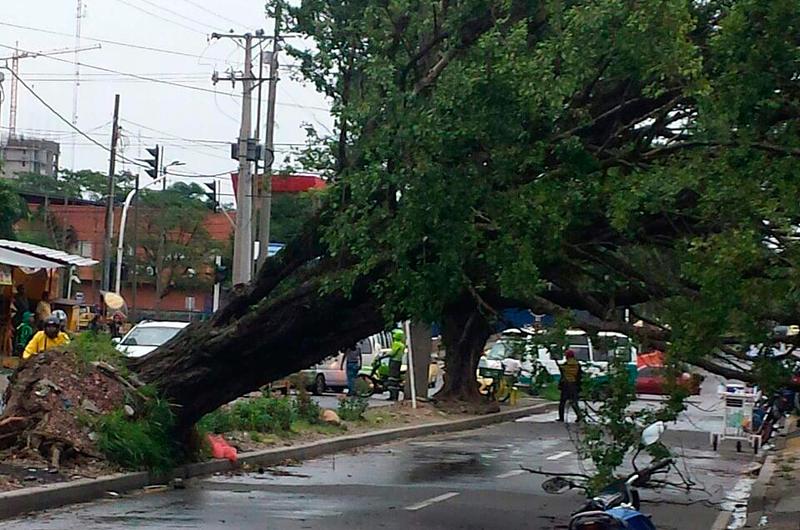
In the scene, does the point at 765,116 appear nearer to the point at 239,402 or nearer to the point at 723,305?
the point at 723,305

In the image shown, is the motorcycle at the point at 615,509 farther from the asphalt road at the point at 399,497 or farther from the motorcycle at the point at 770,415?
the motorcycle at the point at 770,415

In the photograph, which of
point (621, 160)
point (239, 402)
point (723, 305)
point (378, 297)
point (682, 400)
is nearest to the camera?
point (723, 305)

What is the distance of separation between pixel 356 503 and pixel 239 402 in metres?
7.30

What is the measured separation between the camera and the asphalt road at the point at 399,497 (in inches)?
516

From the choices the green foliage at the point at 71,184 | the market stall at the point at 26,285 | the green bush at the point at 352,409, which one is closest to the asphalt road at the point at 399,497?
the green bush at the point at 352,409

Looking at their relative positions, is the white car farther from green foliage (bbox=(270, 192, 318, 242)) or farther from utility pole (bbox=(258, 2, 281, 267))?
green foliage (bbox=(270, 192, 318, 242))

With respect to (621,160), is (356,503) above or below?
below

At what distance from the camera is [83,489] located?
46.0 ft

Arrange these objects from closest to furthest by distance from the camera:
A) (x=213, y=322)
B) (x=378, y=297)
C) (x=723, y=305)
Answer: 1. (x=723, y=305)
2. (x=378, y=297)
3. (x=213, y=322)

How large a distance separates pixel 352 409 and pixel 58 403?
34.3ft

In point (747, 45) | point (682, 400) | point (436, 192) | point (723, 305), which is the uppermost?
point (747, 45)

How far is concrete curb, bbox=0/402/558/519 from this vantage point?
13.0 m

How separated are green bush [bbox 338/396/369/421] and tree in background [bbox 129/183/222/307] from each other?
4482 centimetres

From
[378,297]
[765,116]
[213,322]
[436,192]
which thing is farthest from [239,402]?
[765,116]
